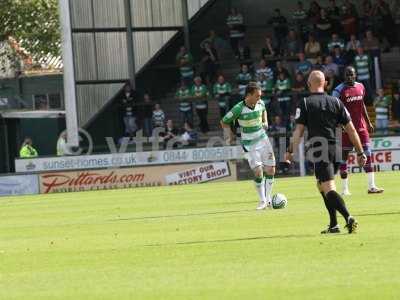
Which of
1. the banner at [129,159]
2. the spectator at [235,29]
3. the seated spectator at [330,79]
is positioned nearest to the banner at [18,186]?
the banner at [129,159]

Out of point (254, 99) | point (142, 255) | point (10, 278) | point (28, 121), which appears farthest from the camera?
point (28, 121)

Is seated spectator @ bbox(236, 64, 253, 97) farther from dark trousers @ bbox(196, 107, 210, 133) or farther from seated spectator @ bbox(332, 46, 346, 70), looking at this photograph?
seated spectator @ bbox(332, 46, 346, 70)

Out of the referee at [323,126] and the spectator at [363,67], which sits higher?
the spectator at [363,67]

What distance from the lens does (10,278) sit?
11.7 m

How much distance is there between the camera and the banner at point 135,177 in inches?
1368

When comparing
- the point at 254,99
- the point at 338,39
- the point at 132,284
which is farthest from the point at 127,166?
the point at 132,284

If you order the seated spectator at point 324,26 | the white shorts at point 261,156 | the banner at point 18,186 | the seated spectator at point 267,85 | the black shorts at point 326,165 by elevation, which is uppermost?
the seated spectator at point 324,26

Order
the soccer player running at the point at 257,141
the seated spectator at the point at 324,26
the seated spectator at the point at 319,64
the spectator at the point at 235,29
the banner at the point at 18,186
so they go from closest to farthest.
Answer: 1. the soccer player running at the point at 257,141
2. the banner at the point at 18,186
3. the seated spectator at the point at 319,64
4. the seated spectator at the point at 324,26
5. the spectator at the point at 235,29

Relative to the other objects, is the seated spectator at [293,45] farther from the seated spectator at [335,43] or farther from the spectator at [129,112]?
the spectator at [129,112]

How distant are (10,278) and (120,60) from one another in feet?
110

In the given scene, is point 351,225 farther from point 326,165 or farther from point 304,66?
point 304,66

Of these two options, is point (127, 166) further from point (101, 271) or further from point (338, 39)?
point (101, 271)

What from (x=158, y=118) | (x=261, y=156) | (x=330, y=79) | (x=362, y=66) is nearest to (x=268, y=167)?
(x=261, y=156)

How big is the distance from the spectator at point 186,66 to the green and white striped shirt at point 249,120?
23333 mm
